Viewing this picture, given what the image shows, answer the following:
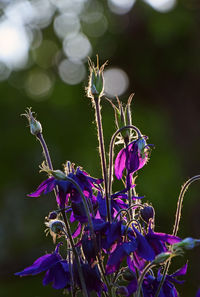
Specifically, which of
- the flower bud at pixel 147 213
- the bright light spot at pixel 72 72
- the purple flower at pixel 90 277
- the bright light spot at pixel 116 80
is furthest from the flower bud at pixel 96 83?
the bright light spot at pixel 72 72

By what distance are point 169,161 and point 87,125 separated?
5.24 feet

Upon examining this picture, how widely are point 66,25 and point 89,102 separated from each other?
376cm

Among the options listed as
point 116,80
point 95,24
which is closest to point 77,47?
point 95,24

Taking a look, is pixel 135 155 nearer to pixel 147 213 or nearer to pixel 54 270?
pixel 147 213

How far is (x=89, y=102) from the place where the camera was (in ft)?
32.9

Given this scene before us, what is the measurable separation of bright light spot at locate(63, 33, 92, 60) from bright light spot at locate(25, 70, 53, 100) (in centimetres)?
74

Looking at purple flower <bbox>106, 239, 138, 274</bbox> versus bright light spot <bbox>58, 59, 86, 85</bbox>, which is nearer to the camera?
purple flower <bbox>106, 239, 138, 274</bbox>

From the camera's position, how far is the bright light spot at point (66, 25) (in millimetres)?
13062

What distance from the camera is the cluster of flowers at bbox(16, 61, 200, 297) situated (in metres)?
1.20

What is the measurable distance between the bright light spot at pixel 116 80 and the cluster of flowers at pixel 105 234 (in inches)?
380

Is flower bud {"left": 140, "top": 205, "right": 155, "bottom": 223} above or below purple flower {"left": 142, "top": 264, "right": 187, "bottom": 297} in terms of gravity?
above

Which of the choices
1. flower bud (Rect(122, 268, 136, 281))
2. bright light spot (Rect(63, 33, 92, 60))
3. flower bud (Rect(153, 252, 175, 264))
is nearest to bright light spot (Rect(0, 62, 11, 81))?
bright light spot (Rect(63, 33, 92, 60))

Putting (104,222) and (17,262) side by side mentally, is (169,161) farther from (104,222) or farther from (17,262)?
(104,222)

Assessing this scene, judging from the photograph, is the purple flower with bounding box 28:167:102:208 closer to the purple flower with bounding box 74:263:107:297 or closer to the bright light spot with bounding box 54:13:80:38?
the purple flower with bounding box 74:263:107:297
